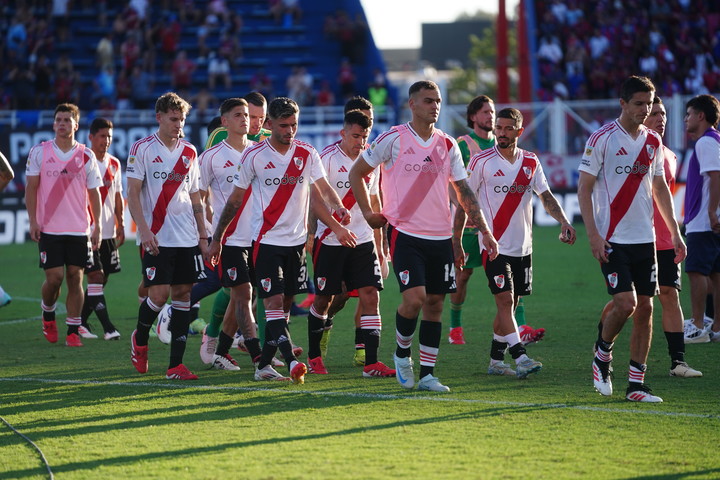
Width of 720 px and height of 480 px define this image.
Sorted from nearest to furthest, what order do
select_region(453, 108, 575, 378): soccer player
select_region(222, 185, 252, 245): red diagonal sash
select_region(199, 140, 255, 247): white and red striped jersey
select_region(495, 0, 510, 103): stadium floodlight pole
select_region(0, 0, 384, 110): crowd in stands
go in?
select_region(453, 108, 575, 378): soccer player → select_region(222, 185, 252, 245): red diagonal sash → select_region(199, 140, 255, 247): white and red striped jersey → select_region(0, 0, 384, 110): crowd in stands → select_region(495, 0, 510, 103): stadium floodlight pole

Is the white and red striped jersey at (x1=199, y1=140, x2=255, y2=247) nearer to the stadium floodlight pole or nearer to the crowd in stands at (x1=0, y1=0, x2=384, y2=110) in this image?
the crowd in stands at (x1=0, y1=0, x2=384, y2=110)

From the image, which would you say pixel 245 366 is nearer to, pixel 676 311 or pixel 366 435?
pixel 366 435

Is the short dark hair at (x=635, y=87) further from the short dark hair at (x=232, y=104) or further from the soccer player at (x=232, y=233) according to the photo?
the short dark hair at (x=232, y=104)

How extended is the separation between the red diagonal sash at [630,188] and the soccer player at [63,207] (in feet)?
17.8

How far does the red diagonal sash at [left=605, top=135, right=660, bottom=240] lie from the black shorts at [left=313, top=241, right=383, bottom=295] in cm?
204

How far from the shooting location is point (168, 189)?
8.44 m

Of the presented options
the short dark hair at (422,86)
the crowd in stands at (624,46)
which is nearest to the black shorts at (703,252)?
the short dark hair at (422,86)

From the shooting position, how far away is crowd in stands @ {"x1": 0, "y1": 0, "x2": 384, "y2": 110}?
2938cm

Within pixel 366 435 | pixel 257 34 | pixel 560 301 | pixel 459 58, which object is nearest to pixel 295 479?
pixel 366 435

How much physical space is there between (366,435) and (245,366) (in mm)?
2925

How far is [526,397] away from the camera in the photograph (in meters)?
7.38

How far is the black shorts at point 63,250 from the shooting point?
1045cm

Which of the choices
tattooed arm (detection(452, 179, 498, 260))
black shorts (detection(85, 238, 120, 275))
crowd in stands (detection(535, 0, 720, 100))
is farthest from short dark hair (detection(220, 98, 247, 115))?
crowd in stands (detection(535, 0, 720, 100))

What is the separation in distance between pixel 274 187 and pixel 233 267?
81cm
